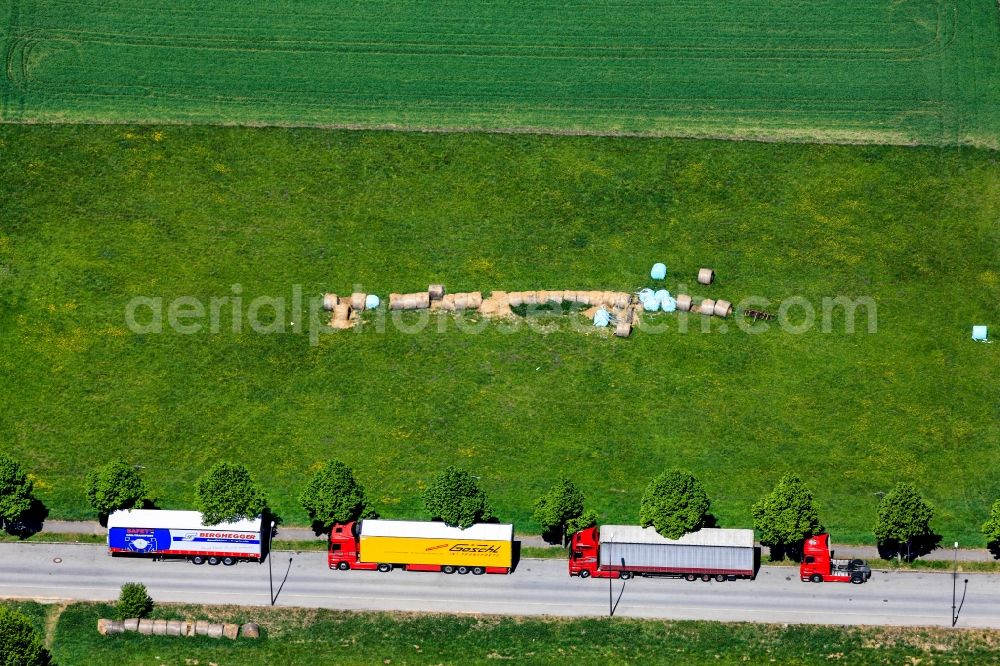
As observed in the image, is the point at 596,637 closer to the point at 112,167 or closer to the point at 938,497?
the point at 938,497

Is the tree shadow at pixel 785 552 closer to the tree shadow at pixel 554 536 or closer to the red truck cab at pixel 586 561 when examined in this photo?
the red truck cab at pixel 586 561

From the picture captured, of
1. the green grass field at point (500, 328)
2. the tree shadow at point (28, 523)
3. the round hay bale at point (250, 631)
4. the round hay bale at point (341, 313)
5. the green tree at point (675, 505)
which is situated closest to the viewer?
the round hay bale at point (250, 631)

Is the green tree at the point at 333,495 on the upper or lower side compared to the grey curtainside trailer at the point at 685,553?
upper

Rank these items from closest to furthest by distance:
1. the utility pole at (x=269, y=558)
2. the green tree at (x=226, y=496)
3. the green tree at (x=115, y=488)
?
the green tree at (x=226, y=496) → the utility pole at (x=269, y=558) → the green tree at (x=115, y=488)

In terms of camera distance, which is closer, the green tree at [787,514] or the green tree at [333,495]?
the green tree at [787,514]

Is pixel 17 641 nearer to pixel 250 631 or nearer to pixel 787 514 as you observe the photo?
pixel 250 631

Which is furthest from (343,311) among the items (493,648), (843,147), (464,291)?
(843,147)

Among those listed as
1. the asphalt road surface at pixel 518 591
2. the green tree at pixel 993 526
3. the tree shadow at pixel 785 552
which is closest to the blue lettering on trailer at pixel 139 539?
the asphalt road surface at pixel 518 591
